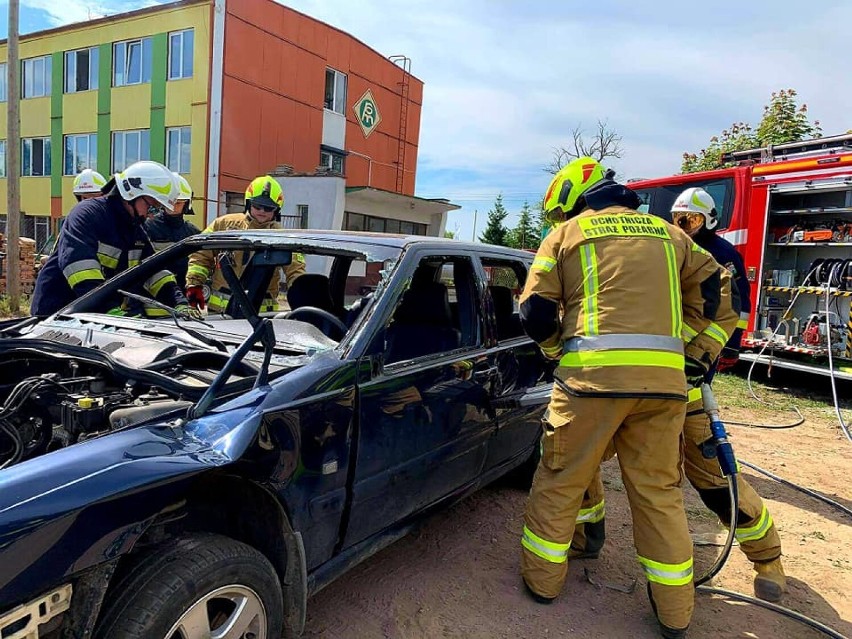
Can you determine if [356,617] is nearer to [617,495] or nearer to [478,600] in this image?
[478,600]

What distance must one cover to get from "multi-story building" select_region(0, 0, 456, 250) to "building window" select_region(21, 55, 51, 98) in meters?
0.06

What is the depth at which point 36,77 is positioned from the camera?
21.6 m

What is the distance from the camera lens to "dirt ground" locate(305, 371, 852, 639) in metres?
2.53

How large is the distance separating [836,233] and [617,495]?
16.0ft

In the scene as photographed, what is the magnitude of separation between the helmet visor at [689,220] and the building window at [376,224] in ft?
40.4

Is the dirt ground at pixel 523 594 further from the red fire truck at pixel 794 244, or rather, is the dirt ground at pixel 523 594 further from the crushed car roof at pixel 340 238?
the red fire truck at pixel 794 244

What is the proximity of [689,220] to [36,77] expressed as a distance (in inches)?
957

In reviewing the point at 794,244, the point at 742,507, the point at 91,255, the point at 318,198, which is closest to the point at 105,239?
the point at 91,255

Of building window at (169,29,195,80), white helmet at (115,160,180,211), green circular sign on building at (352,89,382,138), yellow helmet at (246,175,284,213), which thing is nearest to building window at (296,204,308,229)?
building window at (169,29,195,80)

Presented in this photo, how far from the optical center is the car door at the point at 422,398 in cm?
227

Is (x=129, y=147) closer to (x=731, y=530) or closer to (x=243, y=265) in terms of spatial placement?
(x=243, y=265)

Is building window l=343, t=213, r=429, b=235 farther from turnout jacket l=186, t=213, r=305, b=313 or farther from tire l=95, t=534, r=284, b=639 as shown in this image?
tire l=95, t=534, r=284, b=639

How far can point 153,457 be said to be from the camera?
1.62 meters

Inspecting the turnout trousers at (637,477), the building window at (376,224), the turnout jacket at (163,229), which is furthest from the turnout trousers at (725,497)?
the building window at (376,224)
